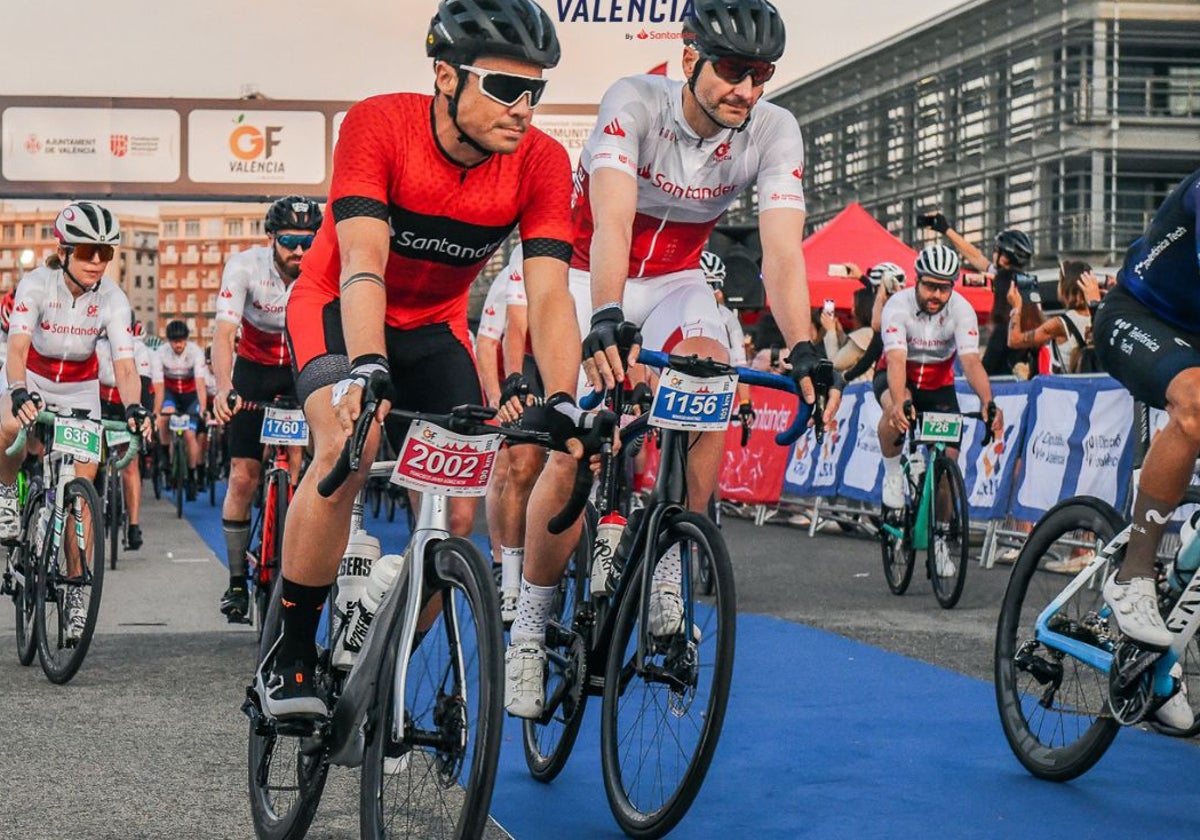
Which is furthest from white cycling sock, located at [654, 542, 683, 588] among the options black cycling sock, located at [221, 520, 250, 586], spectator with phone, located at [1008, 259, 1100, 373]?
spectator with phone, located at [1008, 259, 1100, 373]

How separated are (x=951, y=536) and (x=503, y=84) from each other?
680 centimetres

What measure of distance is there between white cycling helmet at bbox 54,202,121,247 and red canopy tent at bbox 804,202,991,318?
43.7ft

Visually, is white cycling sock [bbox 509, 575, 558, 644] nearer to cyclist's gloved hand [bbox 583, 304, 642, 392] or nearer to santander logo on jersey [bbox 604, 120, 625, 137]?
cyclist's gloved hand [bbox 583, 304, 642, 392]

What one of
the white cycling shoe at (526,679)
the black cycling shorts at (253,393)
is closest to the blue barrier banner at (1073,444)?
the black cycling shorts at (253,393)

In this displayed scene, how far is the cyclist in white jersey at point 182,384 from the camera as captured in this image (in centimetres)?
2250

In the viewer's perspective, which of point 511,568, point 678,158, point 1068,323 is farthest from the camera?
point 1068,323

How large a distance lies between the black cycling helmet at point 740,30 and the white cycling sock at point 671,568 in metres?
1.49

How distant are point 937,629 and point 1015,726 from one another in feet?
12.3

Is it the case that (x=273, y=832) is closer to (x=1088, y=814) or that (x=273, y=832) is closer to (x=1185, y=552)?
(x=1088, y=814)

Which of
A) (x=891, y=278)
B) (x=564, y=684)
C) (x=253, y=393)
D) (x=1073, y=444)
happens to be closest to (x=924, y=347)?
(x=1073, y=444)

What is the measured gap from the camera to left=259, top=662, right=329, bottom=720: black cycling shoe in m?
4.24

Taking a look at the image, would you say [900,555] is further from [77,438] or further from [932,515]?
[77,438]

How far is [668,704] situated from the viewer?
4504mm

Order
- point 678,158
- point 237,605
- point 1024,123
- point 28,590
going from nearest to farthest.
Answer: point 678,158 < point 28,590 < point 237,605 < point 1024,123
